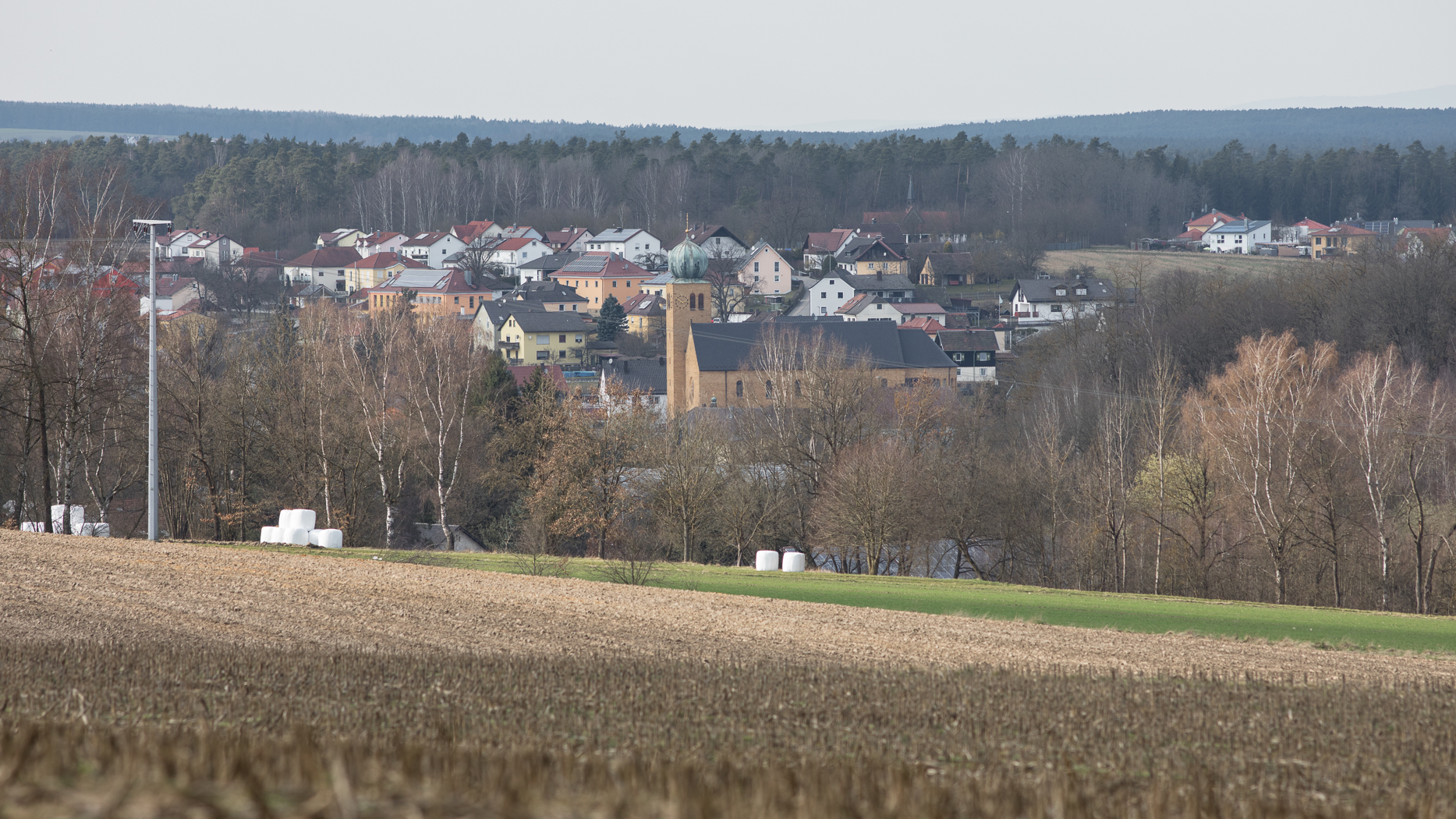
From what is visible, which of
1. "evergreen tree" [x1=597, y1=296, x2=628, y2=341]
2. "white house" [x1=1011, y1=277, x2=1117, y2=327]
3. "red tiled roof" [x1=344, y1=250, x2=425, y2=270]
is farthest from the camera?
→ "red tiled roof" [x1=344, y1=250, x2=425, y2=270]

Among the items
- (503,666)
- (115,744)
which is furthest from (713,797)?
(503,666)

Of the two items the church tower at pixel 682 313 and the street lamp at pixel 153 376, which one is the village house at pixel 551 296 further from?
the street lamp at pixel 153 376

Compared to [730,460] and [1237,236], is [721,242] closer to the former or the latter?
[1237,236]

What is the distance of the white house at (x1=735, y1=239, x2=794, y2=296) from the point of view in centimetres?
13438

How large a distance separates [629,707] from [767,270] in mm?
127322

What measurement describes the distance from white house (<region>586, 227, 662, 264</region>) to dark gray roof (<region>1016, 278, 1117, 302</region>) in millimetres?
55630

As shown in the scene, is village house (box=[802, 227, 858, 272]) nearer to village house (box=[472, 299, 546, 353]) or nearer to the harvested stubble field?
village house (box=[472, 299, 546, 353])

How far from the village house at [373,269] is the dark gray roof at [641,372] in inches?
2092

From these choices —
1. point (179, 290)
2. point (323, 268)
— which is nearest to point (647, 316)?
point (179, 290)

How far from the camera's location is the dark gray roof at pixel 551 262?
145750 mm

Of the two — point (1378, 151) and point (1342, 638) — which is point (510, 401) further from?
point (1378, 151)

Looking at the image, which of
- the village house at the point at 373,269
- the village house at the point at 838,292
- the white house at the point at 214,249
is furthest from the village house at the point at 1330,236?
the white house at the point at 214,249

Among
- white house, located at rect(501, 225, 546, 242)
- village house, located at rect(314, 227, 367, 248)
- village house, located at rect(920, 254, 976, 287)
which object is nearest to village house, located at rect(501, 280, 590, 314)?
white house, located at rect(501, 225, 546, 242)

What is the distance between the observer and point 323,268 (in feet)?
455
